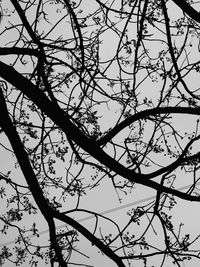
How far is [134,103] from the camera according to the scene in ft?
12.1

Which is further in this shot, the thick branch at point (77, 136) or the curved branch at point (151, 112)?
the thick branch at point (77, 136)

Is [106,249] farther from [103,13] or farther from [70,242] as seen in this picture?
[103,13]

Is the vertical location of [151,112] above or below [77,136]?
above

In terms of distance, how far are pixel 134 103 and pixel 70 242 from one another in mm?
1540

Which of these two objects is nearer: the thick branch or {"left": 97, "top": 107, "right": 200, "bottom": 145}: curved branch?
{"left": 97, "top": 107, "right": 200, "bottom": 145}: curved branch

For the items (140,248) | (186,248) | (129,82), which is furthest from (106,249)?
(129,82)

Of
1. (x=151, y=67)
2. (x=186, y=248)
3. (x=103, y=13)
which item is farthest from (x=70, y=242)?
(x=103, y=13)

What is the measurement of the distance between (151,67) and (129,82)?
28 centimetres

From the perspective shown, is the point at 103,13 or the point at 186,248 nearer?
the point at 186,248

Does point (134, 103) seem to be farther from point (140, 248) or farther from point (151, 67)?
point (140, 248)

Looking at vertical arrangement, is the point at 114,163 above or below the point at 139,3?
below

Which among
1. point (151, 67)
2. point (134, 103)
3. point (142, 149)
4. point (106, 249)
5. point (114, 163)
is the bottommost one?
point (106, 249)

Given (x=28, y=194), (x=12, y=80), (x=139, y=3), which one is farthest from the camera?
(x=28, y=194)

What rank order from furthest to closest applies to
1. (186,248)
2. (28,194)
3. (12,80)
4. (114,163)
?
(28,194) → (186,248) → (12,80) → (114,163)
